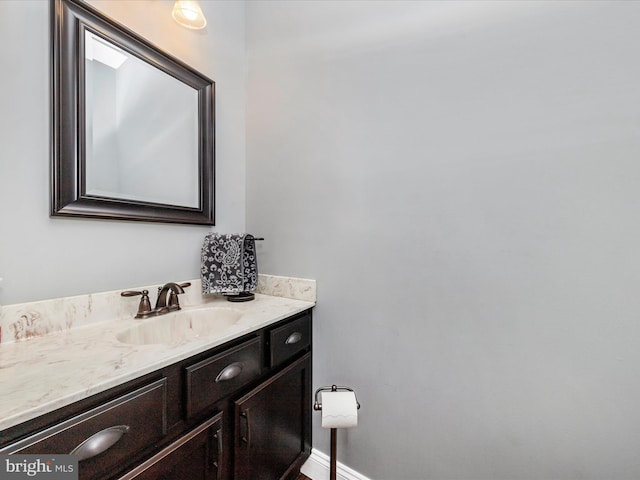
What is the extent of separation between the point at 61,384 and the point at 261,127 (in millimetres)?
1469

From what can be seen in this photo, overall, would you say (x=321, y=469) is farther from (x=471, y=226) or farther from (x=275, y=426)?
(x=471, y=226)

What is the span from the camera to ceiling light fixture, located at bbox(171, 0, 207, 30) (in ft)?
4.07

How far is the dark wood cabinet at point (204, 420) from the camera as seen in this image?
606mm

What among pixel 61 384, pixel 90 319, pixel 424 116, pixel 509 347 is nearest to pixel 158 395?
pixel 61 384

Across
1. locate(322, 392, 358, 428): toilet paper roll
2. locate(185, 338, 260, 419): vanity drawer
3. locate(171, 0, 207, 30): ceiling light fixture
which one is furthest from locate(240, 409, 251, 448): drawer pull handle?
locate(171, 0, 207, 30): ceiling light fixture

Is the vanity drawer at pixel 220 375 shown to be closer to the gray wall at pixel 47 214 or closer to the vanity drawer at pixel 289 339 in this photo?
the vanity drawer at pixel 289 339

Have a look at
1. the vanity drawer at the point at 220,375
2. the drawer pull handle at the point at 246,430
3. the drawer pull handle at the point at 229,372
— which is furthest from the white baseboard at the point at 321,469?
the drawer pull handle at the point at 229,372

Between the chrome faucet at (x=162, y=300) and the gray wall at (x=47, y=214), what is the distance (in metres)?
0.08

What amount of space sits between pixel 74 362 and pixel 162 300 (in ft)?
1.70

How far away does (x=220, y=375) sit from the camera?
3.03 feet

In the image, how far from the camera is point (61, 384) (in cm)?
62

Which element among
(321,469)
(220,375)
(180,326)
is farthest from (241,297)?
(321,469)

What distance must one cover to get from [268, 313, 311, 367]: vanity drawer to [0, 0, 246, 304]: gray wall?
609 millimetres

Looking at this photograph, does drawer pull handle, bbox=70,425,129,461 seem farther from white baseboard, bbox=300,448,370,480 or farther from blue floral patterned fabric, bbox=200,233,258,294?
white baseboard, bbox=300,448,370,480
